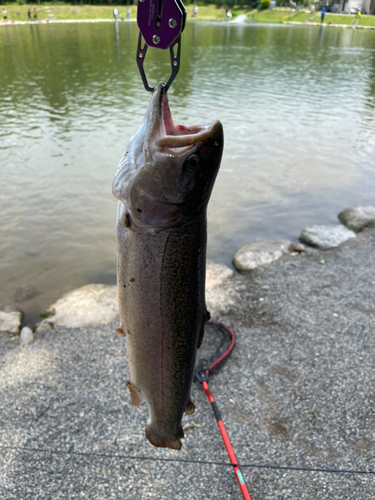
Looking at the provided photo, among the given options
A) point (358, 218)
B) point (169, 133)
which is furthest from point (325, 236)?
point (169, 133)

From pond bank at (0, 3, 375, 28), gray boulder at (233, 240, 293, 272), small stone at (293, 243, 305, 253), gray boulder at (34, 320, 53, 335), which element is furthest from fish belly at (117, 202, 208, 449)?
pond bank at (0, 3, 375, 28)

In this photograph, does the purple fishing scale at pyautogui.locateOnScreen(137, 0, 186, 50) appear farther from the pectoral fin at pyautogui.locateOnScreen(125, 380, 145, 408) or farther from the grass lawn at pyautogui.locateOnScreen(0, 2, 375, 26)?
the grass lawn at pyautogui.locateOnScreen(0, 2, 375, 26)

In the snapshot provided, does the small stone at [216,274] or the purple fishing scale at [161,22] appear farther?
the small stone at [216,274]


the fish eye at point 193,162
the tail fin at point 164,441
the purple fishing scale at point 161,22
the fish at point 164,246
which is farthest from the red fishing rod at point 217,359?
the purple fishing scale at point 161,22

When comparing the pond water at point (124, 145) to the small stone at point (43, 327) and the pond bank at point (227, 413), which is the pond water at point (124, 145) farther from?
the pond bank at point (227, 413)

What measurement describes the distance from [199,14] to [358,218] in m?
99.0

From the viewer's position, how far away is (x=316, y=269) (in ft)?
27.6

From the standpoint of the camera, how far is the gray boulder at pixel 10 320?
6.72m

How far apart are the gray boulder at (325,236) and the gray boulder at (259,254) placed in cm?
76

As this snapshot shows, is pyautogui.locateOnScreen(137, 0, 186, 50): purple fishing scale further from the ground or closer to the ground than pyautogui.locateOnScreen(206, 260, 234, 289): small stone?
further from the ground

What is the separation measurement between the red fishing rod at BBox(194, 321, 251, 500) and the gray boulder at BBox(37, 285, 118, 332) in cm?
181

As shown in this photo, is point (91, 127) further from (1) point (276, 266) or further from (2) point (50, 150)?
(1) point (276, 266)

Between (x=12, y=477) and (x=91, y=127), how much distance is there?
15.6 m

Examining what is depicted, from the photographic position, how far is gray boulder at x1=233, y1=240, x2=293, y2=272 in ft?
28.8
